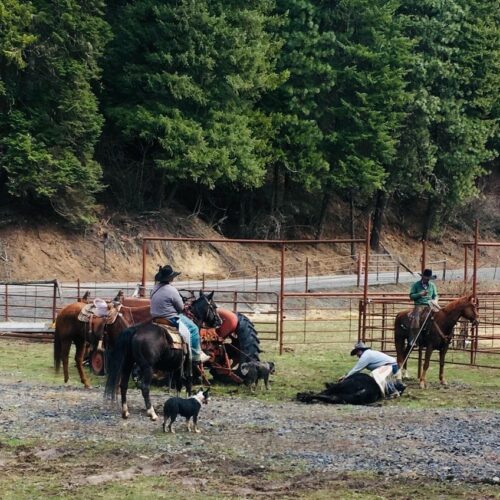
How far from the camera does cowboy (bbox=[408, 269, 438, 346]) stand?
17219 mm

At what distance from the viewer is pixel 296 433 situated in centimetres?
1138

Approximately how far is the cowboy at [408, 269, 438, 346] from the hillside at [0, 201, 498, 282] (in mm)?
18927

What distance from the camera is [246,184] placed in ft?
135

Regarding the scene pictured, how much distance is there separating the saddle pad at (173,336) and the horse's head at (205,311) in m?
1.57

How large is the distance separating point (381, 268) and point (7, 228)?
19.2 m

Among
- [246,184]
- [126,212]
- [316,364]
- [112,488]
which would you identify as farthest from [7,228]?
[112,488]

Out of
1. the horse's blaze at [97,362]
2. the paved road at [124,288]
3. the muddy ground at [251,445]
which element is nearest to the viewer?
the muddy ground at [251,445]

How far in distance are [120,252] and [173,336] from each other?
84.1 feet

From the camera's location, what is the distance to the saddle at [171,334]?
12.9m

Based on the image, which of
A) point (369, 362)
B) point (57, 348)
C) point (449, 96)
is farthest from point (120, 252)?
point (369, 362)

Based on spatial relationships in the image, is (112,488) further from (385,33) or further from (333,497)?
(385,33)

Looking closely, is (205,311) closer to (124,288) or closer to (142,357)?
(142,357)

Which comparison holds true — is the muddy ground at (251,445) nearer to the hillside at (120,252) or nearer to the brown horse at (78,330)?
the brown horse at (78,330)

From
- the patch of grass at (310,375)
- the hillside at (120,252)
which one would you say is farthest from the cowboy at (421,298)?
the hillside at (120,252)
